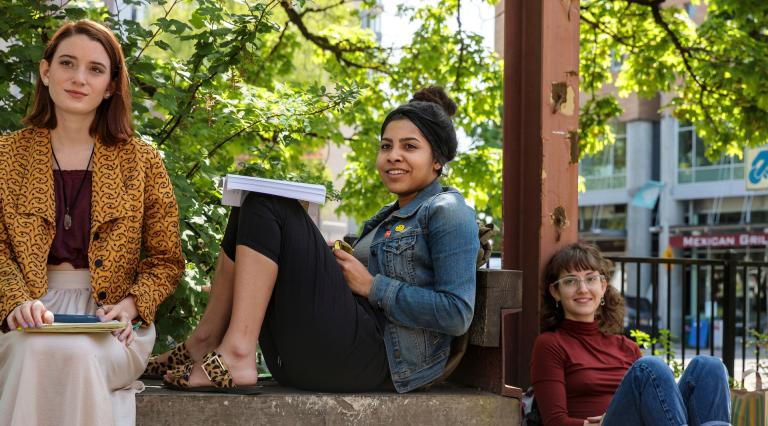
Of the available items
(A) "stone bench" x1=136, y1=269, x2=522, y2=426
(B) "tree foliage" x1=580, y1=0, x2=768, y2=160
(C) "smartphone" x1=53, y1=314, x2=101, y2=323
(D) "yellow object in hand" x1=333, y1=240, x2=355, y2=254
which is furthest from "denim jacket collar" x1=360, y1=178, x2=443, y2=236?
(B) "tree foliage" x1=580, y1=0, x2=768, y2=160

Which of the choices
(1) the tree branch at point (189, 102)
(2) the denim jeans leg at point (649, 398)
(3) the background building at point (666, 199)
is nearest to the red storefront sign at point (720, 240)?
(3) the background building at point (666, 199)

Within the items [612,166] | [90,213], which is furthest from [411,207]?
[612,166]

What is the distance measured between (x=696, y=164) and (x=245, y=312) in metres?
31.5

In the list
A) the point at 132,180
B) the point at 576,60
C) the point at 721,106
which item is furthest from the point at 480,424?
the point at 721,106

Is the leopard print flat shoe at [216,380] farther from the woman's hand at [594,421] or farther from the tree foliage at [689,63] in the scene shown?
the tree foliage at [689,63]

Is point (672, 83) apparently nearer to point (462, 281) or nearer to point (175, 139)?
point (175, 139)

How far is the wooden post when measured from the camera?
4.38m

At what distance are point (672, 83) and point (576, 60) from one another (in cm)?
773

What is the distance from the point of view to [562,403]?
3.77 metres

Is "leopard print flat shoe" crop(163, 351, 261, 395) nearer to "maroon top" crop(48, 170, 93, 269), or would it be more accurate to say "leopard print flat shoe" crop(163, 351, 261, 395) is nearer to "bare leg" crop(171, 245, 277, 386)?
"bare leg" crop(171, 245, 277, 386)

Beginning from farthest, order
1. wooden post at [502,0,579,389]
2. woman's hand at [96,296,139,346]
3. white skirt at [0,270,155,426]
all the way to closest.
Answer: wooden post at [502,0,579,389], woman's hand at [96,296,139,346], white skirt at [0,270,155,426]

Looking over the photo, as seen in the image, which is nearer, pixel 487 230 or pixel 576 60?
pixel 487 230

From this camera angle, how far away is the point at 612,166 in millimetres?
36000

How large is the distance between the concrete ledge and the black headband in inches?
38.0
